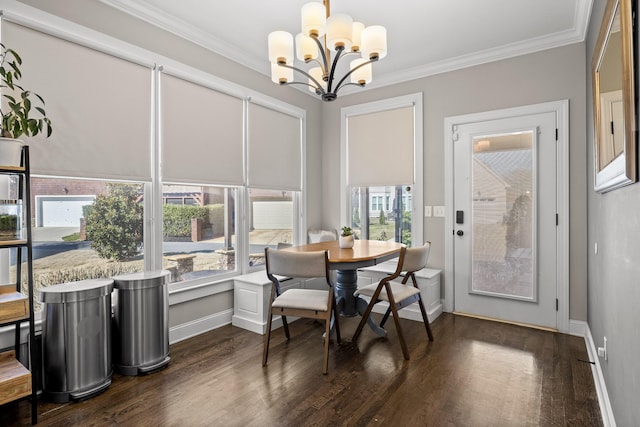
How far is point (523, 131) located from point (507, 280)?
1.47 m

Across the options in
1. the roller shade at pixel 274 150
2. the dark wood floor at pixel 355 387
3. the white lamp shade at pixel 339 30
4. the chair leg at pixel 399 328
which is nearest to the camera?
the dark wood floor at pixel 355 387

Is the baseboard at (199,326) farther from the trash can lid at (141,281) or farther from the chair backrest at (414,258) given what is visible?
the chair backrest at (414,258)

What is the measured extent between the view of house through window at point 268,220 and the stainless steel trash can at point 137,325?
1.39m

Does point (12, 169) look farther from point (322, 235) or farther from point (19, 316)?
point (322, 235)

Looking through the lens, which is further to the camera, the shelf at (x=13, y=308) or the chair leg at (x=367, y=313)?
the chair leg at (x=367, y=313)

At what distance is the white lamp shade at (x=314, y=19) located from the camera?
83.8 inches

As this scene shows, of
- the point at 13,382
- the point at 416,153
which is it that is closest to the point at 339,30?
the point at 416,153

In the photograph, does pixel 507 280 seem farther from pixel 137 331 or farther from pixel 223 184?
pixel 137 331

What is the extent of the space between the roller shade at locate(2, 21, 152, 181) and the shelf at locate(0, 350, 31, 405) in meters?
1.16

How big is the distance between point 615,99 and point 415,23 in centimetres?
187

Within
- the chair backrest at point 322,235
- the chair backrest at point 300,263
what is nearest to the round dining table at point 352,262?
the chair backrest at point 300,263

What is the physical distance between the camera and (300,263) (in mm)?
2514

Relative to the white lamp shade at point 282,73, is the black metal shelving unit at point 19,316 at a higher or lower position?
lower

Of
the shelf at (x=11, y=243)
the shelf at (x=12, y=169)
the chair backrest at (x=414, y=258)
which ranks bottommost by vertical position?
the chair backrest at (x=414, y=258)
